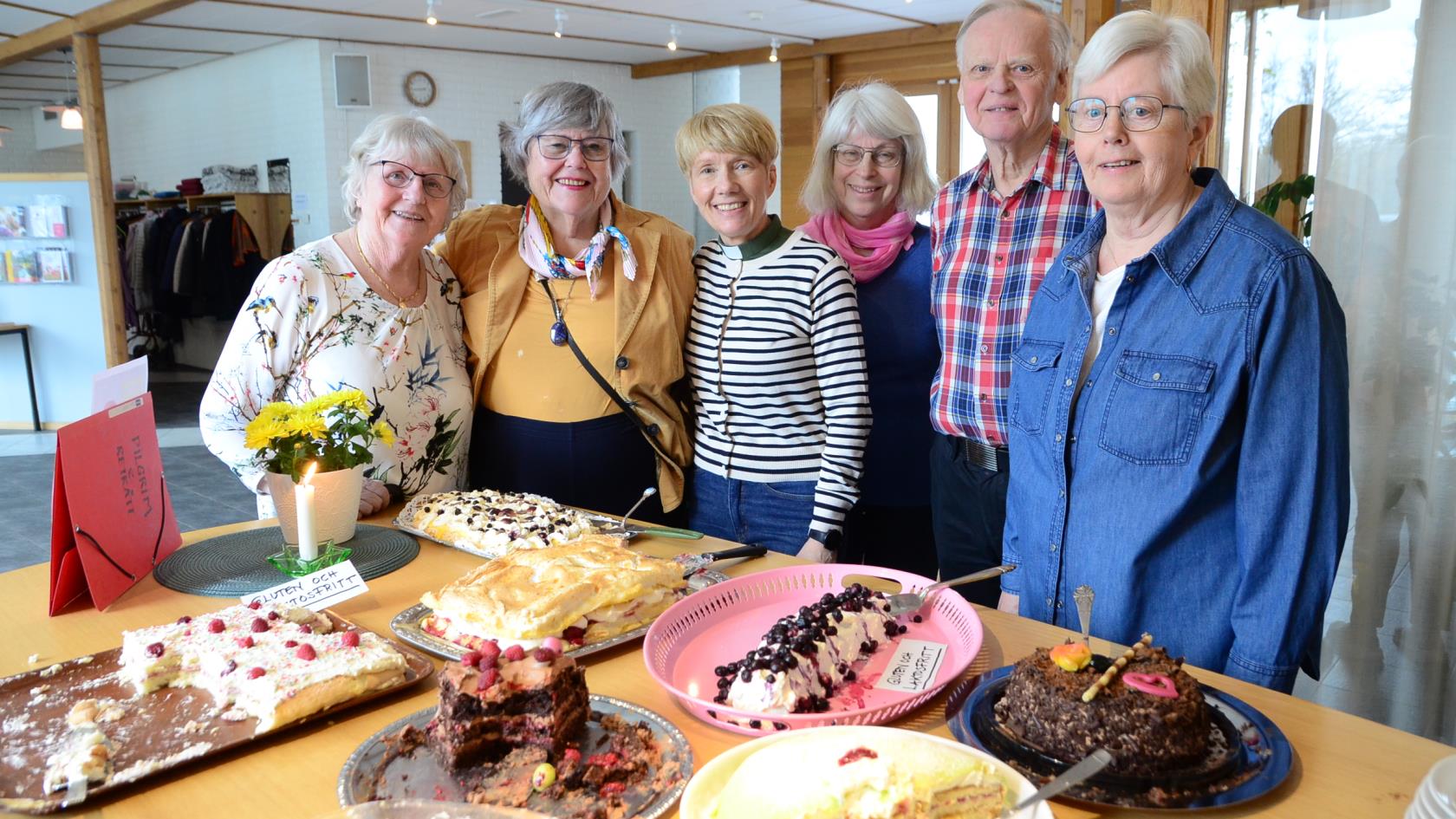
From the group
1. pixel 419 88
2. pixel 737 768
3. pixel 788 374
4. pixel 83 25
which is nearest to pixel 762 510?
pixel 788 374

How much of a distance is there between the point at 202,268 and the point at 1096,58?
992 cm

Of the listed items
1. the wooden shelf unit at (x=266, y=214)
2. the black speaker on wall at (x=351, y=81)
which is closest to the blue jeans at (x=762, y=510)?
the black speaker on wall at (x=351, y=81)

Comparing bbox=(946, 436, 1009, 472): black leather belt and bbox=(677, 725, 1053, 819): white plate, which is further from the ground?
bbox=(946, 436, 1009, 472): black leather belt

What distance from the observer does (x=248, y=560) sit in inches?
73.6

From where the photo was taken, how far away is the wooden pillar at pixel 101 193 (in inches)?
311

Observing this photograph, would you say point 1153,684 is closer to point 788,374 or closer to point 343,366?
point 788,374

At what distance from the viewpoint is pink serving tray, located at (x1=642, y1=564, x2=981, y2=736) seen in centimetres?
121

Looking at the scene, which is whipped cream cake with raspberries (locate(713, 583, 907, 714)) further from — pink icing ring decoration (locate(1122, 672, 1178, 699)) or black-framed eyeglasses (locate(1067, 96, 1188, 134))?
black-framed eyeglasses (locate(1067, 96, 1188, 134))

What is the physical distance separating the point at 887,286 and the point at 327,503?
1426 millimetres

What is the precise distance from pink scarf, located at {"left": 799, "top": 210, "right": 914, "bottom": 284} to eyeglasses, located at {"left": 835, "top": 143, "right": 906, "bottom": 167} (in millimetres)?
139

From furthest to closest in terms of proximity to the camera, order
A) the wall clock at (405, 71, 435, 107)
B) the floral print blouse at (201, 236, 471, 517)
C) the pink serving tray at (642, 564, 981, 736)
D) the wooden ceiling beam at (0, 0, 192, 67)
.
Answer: the wall clock at (405, 71, 435, 107), the wooden ceiling beam at (0, 0, 192, 67), the floral print blouse at (201, 236, 471, 517), the pink serving tray at (642, 564, 981, 736)

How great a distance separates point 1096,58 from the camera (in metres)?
1.69

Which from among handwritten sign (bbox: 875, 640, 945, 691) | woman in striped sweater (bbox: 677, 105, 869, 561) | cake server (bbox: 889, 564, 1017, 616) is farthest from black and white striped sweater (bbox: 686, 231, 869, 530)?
handwritten sign (bbox: 875, 640, 945, 691)

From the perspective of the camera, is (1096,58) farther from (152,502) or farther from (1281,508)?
(152,502)
